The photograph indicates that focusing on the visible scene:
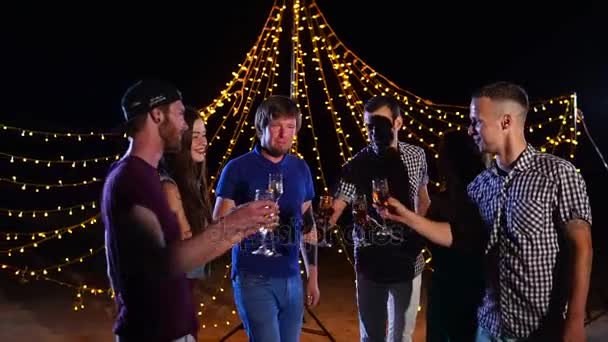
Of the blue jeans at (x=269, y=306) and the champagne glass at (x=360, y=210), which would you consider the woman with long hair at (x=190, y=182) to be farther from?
the champagne glass at (x=360, y=210)

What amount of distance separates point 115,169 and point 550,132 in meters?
15.2

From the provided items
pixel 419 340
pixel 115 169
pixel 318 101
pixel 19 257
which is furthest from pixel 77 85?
pixel 115 169

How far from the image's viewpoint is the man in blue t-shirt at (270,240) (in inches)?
116

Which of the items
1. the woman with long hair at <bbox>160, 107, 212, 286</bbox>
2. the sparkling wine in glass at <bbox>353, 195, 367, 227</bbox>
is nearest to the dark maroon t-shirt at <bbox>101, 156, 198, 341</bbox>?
the woman with long hair at <bbox>160, 107, 212, 286</bbox>

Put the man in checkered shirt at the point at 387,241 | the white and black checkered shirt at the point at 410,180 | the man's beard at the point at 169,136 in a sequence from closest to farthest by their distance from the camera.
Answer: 1. the man's beard at the point at 169,136
2. the man in checkered shirt at the point at 387,241
3. the white and black checkered shirt at the point at 410,180

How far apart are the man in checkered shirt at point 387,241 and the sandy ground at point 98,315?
74.7 inches

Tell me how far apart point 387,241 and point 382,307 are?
1.28ft

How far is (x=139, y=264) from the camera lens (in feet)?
6.47

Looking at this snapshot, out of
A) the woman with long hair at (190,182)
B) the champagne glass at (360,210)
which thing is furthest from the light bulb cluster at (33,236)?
the champagne glass at (360,210)

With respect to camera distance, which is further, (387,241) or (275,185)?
(387,241)

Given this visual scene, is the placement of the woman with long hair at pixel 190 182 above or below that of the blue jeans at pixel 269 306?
above

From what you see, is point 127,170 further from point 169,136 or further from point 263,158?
point 263,158

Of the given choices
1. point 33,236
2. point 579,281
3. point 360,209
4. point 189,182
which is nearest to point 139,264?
point 189,182

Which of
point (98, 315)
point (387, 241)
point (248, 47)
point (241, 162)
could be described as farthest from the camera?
point (248, 47)
